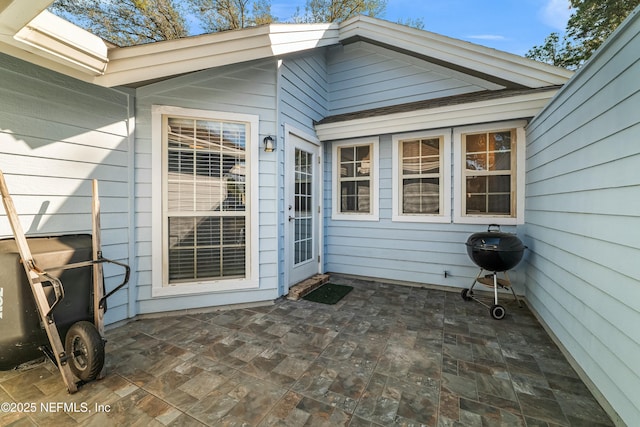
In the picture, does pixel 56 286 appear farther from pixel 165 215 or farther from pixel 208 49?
pixel 208 49

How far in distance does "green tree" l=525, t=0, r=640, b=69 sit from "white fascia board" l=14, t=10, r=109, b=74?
1002cm

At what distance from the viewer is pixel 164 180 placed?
287 cm

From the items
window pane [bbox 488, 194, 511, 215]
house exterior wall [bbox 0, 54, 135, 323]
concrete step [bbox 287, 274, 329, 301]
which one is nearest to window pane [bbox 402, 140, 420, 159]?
window pane [bbox 488, 194, 511, 215]

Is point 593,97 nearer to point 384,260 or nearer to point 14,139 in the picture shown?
point 384,260

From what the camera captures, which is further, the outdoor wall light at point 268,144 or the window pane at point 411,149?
the window pane at point 411,149

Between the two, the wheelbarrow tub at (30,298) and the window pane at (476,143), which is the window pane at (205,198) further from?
the window pane at (476,143)

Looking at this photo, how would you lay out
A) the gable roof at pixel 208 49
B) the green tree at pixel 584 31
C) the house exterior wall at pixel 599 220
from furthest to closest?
the green tree at pixel 584 31 < the gable roof at pixel 208 49 < the house exterior wall at pixel 599 220

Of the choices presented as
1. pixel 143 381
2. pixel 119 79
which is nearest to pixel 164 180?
pixel 119 79

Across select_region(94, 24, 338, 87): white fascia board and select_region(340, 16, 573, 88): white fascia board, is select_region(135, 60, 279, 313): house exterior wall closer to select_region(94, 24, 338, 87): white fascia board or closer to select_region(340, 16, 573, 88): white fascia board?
select_region(94, 24, 338, 87): white fascia board

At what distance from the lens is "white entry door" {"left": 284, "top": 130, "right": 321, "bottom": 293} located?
3.55 metres

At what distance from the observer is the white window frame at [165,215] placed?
283 cm

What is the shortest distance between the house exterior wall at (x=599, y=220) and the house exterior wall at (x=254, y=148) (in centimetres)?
285

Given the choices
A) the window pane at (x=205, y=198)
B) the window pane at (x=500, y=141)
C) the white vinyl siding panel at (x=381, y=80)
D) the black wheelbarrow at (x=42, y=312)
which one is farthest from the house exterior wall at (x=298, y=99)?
the window pane at (x=500, y=141)

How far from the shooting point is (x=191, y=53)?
2.47m
